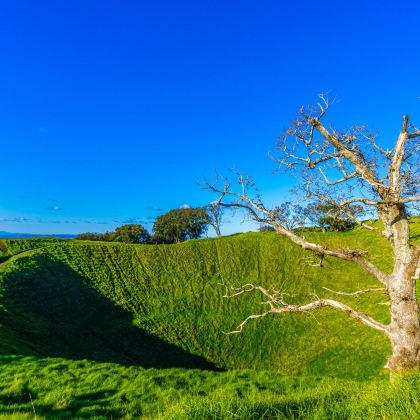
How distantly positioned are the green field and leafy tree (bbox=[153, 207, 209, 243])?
61329 millimetres

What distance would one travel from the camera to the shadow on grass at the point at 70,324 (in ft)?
85.5

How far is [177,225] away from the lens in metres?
121

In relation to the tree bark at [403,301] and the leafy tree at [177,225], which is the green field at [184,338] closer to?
the tree bark at [403,301]

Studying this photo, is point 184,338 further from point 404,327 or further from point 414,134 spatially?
point 414,134

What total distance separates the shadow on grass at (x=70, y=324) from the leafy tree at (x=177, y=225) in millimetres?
75761

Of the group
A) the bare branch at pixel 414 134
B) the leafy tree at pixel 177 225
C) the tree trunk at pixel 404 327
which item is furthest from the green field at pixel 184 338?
the leafy tree at pixel 177 225

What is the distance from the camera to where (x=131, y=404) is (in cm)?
1220

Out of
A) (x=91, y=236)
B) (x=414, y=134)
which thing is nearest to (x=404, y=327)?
(x=414, y=134)

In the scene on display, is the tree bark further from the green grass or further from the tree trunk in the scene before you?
the green grass

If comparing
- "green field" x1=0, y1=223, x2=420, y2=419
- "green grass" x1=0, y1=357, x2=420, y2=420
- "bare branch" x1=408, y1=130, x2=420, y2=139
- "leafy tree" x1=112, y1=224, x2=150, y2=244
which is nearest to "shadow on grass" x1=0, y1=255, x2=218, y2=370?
"green field" x1=0, y1=223, x2=420, y2=419

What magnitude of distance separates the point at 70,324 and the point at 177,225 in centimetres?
8735

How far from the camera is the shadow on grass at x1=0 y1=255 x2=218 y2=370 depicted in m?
26.1

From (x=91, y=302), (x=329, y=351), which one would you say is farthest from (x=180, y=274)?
(x=329, y=351)

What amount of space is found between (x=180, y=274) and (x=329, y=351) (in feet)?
80.7
